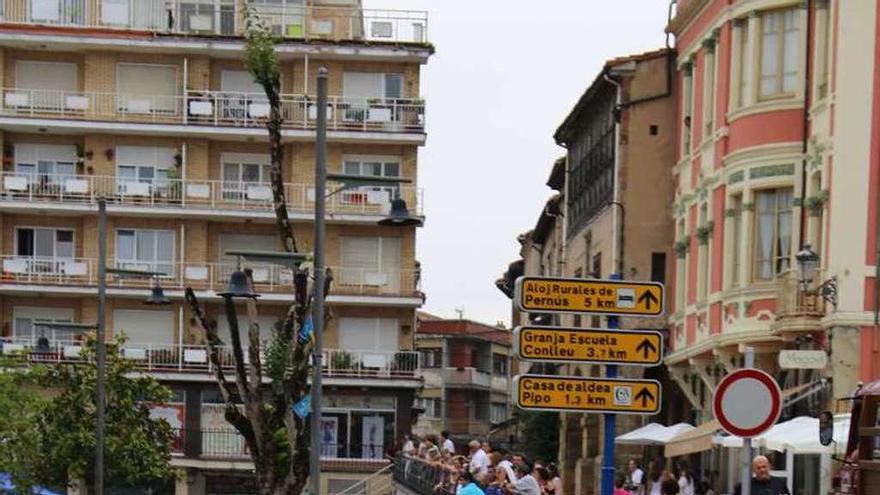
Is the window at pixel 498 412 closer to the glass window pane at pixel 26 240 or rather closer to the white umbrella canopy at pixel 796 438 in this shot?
the glass window pane at pixel 26 240

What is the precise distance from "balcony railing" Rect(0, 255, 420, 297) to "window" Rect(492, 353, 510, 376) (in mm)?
55109

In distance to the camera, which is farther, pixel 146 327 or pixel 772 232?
pixel 146 327

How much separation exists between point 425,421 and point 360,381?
5108cm

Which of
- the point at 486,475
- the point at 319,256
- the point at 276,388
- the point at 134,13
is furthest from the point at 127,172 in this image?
the point at 319,256

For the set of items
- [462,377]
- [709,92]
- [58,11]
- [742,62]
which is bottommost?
[462,377]

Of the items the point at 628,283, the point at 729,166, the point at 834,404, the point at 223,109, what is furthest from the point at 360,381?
the point at 628,283

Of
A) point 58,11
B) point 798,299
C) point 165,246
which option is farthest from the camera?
point 165,246

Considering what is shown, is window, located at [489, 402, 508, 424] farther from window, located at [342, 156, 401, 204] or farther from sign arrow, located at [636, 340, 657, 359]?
sign arrow, located at [636, 340, 657, 359]

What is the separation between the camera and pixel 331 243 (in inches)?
2469

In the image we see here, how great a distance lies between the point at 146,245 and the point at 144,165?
102 inches

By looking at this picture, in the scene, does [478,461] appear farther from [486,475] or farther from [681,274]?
[681,274]

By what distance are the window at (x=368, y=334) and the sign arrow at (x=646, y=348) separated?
44803 mm

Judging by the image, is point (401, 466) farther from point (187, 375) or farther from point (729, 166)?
point (187, 375)

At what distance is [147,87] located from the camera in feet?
204
